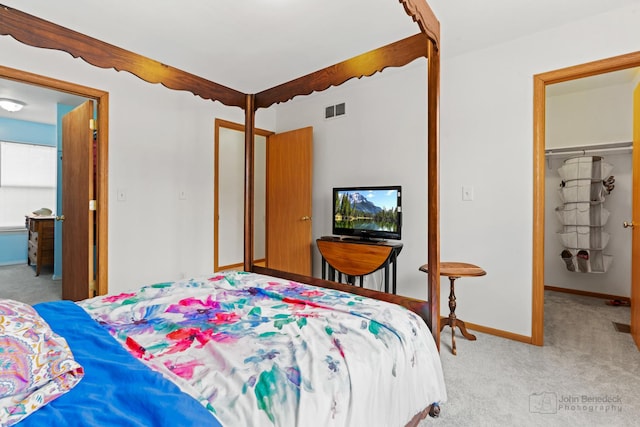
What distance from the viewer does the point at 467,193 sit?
2738 millimetres

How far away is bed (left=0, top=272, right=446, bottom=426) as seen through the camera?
27.7 inches

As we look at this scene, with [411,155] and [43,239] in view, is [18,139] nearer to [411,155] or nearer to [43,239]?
[43,239]

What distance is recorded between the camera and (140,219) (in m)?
3.01

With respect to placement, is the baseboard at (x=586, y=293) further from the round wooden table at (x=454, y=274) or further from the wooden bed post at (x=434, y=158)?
the wooden bed post at (x=434, y=158)

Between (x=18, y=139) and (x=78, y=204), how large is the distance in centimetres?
334

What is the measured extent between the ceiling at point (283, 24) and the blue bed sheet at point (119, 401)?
2101 mm

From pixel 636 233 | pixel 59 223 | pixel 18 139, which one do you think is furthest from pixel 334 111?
pixel 18 139

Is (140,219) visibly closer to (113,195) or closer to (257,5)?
(113,195)

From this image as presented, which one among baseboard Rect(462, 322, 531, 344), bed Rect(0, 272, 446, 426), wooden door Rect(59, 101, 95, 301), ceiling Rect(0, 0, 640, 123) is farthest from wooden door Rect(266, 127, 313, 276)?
bed Rect(0, 272, 446, 426)

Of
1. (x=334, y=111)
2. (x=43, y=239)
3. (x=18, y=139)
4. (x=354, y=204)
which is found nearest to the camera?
(x=354, y=204)

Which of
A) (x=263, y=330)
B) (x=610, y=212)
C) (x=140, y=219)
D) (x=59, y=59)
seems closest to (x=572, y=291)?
(x=610, y=212)

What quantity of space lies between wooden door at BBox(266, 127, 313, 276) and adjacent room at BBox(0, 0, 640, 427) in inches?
1.1

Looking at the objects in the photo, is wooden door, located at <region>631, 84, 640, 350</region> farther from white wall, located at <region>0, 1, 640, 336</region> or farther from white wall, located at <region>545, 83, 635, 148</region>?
white wall, located at <region>545, 83, 635, 148</region>

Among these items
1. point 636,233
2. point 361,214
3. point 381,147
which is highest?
point 381,147
